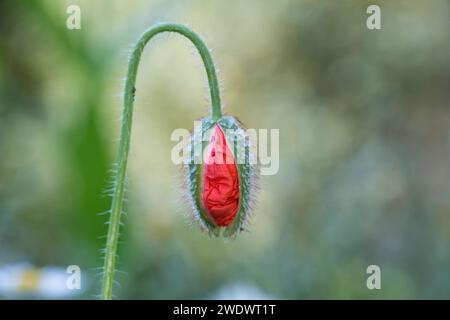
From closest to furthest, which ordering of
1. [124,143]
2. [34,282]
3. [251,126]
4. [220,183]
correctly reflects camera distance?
[124,143], [220,183], [34,282], [251,126]

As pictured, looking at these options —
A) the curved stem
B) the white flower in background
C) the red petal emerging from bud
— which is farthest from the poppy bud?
the white flower in background

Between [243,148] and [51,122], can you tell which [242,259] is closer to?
[51,122]

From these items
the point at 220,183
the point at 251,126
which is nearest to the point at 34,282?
the point at 220,183

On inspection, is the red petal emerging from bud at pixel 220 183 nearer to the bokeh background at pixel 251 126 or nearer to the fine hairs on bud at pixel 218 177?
the fine hairs on bud at pixel 218 177

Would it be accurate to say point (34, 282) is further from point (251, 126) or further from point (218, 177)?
point (251, 126)

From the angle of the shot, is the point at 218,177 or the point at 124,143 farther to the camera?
the point at 218,177
